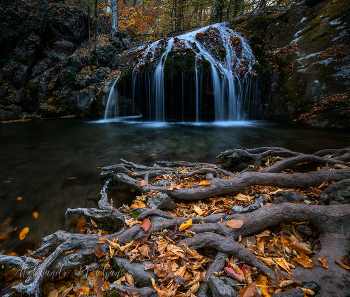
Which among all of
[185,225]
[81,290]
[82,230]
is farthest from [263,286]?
[82,230]

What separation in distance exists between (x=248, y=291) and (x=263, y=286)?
0.13 metres

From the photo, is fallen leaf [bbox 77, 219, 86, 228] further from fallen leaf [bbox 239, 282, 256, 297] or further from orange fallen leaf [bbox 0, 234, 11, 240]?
fallen leaf [bbox 239, 282, 256, 297]

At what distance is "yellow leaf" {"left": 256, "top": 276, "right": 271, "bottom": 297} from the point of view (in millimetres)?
1165

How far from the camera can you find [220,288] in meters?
1.17

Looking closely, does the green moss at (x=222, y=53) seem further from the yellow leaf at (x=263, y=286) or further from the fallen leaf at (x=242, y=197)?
the yellow leaf at (x=263, y=286)

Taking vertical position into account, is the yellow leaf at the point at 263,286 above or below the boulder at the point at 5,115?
below

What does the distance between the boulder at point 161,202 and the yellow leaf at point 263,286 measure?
130 cm

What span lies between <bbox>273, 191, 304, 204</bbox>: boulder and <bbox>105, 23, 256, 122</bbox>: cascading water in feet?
33.1

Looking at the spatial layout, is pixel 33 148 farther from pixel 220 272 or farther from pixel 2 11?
pixel 2 11

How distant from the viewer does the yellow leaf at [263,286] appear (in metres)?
1.17

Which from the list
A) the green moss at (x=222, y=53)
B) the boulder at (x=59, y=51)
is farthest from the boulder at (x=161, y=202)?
the boulder at (x=59, y=51)

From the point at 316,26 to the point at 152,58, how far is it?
11.0m

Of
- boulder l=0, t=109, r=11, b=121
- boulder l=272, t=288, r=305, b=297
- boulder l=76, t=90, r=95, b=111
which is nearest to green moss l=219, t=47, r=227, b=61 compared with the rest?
boulder l=76, t=90, r=95, b=111

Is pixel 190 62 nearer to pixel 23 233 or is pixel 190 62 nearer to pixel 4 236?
pixel 23 233
